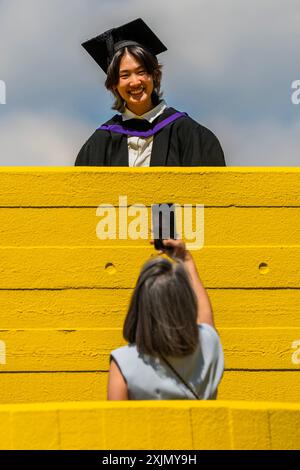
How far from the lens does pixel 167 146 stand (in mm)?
6258

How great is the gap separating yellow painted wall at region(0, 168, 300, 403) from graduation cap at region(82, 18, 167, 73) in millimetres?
1189

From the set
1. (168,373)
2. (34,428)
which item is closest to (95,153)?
(168,373)

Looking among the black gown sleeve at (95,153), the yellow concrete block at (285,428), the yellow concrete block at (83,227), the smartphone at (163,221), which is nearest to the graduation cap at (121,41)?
the black gown sleeve at (95,153)

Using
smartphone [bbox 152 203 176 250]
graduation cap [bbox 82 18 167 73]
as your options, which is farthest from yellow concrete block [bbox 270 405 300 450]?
graduation cap [bbox 82 18 167 73]

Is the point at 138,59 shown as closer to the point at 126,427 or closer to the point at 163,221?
the point at 163,221

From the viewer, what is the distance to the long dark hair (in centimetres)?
600

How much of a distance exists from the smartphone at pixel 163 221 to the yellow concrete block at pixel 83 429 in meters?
1.19

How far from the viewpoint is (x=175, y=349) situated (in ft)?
12.0

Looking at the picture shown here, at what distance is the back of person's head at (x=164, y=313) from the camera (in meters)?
3.64

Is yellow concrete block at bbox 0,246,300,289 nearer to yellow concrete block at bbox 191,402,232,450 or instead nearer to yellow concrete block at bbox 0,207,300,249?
yellow concrete block at bbox 0,207,300,249

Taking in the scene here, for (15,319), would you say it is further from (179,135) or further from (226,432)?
(226,432)

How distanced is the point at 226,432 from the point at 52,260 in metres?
2.16
